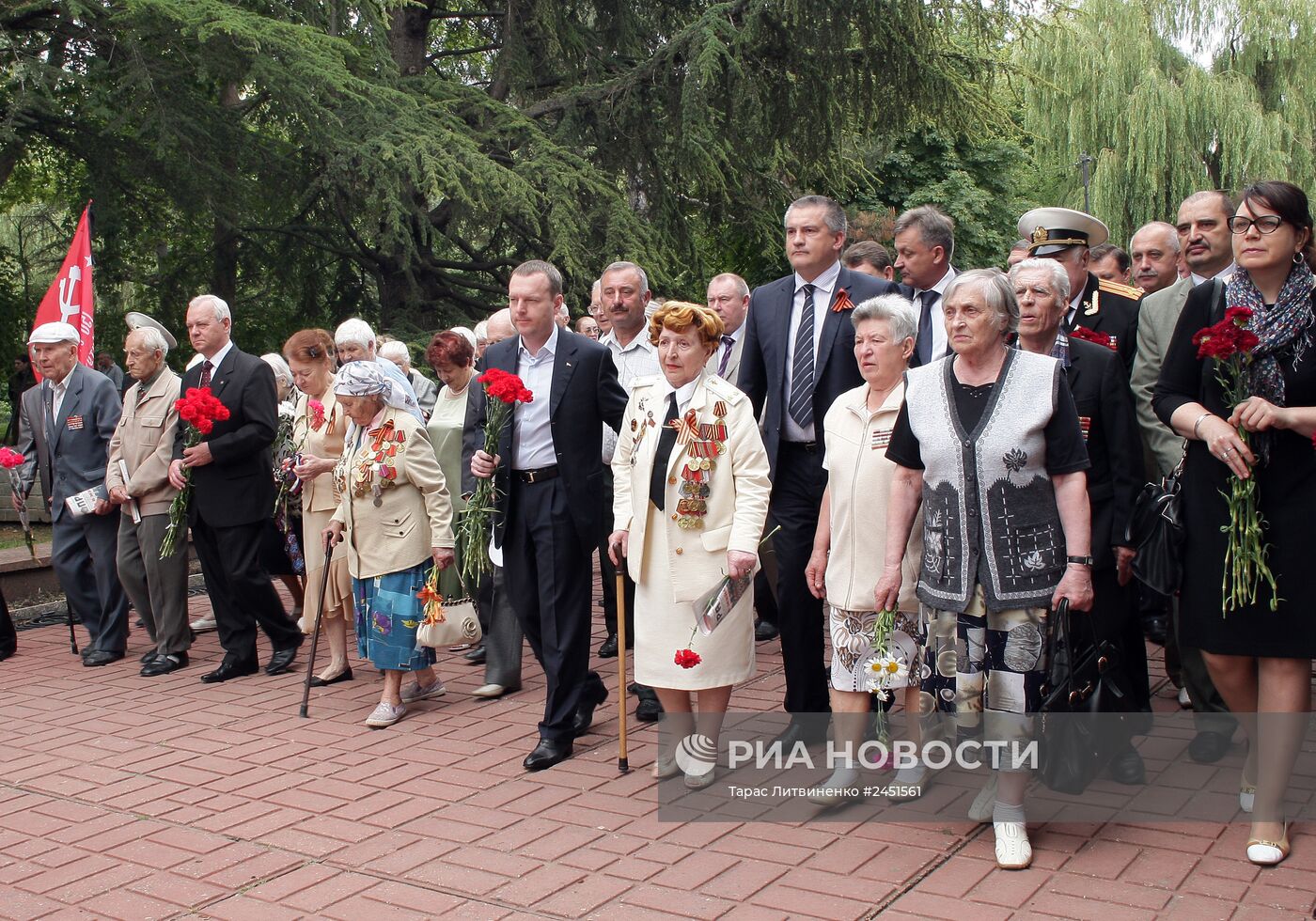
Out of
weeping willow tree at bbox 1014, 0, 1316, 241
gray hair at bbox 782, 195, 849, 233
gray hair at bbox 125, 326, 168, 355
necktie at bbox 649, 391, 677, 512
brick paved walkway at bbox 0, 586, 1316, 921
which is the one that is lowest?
brick paved walkway at bbox 0, 586, 1316, 921

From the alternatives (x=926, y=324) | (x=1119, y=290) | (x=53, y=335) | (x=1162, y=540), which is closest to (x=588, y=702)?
(x=926, y=324)

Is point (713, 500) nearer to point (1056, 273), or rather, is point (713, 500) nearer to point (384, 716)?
point (1056, 273)

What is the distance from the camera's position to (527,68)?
1498 cm

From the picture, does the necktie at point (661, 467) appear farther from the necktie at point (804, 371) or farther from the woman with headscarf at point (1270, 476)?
the woman with headscarf at point (1270, 476)

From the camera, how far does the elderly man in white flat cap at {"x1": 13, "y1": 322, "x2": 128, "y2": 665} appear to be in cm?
822

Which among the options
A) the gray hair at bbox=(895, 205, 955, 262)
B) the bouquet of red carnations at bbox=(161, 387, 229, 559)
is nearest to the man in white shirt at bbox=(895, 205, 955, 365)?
the gray hair at bbox=(895, 205, 955, 262)

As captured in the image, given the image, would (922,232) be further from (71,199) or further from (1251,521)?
(71,199)

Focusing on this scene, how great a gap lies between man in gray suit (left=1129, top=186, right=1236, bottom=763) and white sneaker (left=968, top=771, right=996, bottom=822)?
3.86ft

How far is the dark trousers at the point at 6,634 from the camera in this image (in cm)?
842

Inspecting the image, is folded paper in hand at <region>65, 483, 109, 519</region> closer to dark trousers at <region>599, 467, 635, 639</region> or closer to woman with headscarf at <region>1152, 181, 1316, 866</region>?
dark trousers at <region>599, 467, 635, 639</region>

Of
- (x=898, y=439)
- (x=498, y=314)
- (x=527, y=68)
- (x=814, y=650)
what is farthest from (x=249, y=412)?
(x=527, y=68)

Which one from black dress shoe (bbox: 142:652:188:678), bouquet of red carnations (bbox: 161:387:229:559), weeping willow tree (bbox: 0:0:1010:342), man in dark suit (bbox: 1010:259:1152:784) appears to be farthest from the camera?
weeping willow tree (bbox: 0:0:1010:342)

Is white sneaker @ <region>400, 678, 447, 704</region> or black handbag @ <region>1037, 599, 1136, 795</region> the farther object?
white sneaker @ <region>400, 678, 447, 704</region>

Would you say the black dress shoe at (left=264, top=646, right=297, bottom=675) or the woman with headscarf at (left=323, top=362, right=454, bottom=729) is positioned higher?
the woman with headscarf at (left=323, top=362, right=454, bottom=729)
